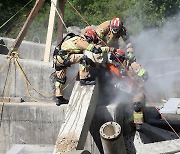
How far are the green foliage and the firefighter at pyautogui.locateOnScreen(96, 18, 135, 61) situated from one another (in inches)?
175

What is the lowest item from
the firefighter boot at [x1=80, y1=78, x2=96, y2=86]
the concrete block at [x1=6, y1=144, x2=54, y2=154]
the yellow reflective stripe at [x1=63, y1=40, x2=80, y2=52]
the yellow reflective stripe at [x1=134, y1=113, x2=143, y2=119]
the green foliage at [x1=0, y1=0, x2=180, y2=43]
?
the concrete block at [x1=6, y1=144, x2=54, y2=154]

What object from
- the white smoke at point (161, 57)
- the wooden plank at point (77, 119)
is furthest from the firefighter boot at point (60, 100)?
the white smoke at point (161, 57)

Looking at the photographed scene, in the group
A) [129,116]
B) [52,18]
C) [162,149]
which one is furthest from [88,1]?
[162,149]

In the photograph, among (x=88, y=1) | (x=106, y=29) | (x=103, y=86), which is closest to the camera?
(x=103, y=86)

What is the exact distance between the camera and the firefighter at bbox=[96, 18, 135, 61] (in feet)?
29.8

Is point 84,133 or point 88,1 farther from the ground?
point 88,1

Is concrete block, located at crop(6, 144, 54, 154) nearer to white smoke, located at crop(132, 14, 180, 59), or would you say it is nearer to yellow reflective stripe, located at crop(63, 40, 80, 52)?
yellow reflective stripe, located at crop(63, 40, 80, 52)

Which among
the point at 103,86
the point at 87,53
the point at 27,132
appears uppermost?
the point at 87,53

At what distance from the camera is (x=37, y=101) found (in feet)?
30.9

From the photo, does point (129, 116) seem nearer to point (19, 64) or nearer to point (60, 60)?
point (60, 60)

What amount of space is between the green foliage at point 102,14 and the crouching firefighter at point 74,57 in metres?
4.96

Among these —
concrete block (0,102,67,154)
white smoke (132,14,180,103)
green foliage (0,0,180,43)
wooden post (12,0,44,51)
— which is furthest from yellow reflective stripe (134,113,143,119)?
green foliage (0,0,180,43)

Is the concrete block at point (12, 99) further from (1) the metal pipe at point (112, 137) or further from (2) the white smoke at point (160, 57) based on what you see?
(1) the metal pipe at point (112, 137)

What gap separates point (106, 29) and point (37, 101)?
2.04 metres
